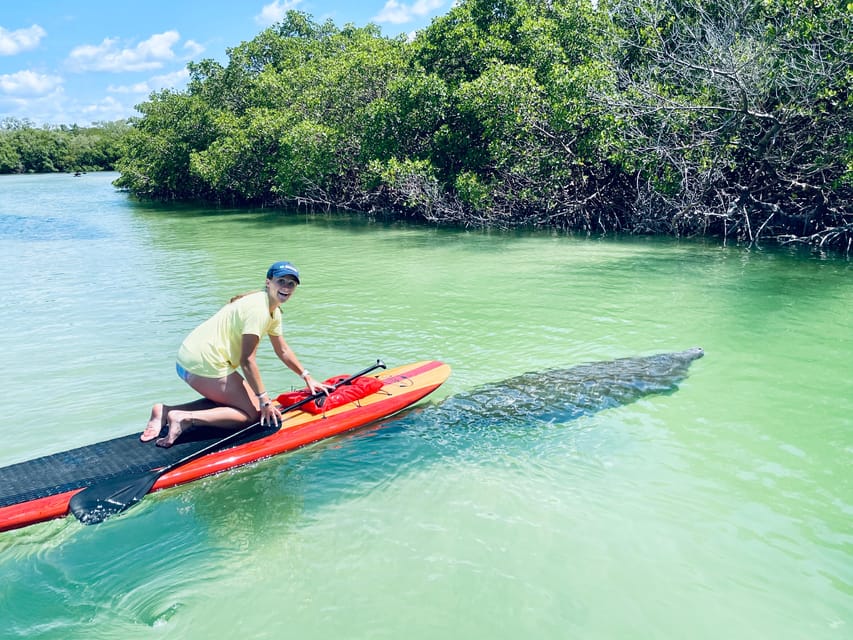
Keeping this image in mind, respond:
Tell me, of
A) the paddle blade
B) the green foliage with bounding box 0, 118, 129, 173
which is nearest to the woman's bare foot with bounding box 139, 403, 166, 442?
the paddle blade

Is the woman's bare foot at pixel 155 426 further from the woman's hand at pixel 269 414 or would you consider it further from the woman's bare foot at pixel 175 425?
the woman's hand at pixel 269 414

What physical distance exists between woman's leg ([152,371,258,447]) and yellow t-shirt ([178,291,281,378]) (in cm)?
10

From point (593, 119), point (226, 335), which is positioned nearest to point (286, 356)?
point (226, 335)

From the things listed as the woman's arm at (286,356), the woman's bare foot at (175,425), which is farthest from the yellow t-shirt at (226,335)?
the woman's bare foot at (175,425)

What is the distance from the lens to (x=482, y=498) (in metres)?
4.88

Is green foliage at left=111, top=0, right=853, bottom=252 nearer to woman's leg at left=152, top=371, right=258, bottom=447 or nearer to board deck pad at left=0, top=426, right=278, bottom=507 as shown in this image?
woman's leg at left=152, top=371, right=258, bottom=447

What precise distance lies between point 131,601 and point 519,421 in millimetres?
3404

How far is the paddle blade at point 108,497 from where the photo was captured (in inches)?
170

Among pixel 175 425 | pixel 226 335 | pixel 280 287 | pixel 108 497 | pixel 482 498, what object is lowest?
pixel 482 498

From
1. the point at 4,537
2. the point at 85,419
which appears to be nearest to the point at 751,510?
the point at 4,537

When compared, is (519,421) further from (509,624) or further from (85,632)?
(85,632)

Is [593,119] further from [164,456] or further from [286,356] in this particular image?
[164,456]

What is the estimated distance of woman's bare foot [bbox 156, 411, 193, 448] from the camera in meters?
5.02

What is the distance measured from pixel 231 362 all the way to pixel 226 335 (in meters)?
0.22
